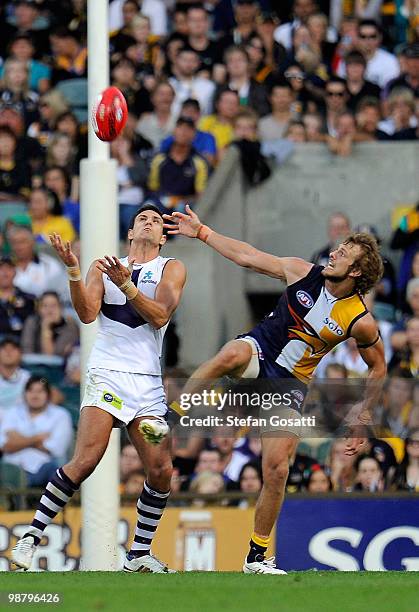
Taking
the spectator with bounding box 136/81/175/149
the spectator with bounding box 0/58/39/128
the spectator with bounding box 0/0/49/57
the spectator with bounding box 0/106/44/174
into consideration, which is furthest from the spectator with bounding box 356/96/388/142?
the spectator with bounding box 0/0/49/57

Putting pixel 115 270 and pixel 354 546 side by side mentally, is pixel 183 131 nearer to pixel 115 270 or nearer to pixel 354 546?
pixel 354 546

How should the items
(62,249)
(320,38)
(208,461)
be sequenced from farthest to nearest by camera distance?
1. (320,38)
2. (208,461)
3. (62,249)

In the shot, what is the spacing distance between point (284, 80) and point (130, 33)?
218 centimetres

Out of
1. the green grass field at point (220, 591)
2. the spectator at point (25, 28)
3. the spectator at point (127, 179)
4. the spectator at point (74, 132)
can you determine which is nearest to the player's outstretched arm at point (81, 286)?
the green grass field at point (220, 591)

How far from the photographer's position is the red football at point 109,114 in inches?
427

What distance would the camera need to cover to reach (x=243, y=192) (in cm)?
1638

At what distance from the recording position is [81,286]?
9.76 metres

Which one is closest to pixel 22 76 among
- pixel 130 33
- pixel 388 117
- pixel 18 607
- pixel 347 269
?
pixel 130 33

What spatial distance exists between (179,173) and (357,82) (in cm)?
230

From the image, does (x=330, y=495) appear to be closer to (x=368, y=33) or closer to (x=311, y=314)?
(x=311, y=314)

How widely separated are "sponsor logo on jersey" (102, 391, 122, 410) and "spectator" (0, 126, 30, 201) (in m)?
6.73

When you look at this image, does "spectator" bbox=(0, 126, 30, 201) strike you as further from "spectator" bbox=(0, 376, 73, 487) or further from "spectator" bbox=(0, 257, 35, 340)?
"spectator" bbox=(0, 376, 73, 487)

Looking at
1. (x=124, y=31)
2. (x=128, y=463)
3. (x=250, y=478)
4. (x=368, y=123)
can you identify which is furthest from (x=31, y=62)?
(x=250, y=478)

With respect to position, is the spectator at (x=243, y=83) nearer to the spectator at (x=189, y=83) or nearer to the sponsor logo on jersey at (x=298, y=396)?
the spectator at (x=189, y=83)
